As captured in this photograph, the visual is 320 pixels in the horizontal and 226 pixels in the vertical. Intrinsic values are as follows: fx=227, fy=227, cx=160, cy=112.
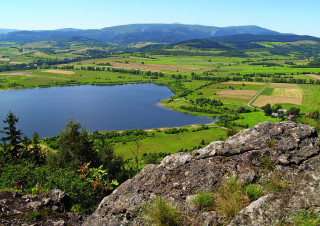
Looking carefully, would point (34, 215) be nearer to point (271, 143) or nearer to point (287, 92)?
point (271, 143)

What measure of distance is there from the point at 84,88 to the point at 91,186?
152 metres

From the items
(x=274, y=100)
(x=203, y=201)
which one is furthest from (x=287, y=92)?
(x=203, y=201)

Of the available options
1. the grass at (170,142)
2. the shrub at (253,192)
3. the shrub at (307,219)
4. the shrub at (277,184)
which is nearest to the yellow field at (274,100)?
the grass at (170,142)

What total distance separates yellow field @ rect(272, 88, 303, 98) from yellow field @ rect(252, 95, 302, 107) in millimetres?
6825

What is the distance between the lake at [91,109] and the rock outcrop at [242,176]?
7514cm

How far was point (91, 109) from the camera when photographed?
109m

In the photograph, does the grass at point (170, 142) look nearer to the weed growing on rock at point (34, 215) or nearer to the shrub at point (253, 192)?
the weed growing on rock at point (34, 215)

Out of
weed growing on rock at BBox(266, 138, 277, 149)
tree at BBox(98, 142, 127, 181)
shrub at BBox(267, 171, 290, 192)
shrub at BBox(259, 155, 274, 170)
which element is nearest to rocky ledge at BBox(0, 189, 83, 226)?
shrub at BBox(267, 171, 290, 192)

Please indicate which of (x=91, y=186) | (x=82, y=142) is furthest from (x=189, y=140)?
(x=91, y=186)

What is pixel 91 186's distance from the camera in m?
16.6

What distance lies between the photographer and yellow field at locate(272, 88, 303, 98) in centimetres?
11972

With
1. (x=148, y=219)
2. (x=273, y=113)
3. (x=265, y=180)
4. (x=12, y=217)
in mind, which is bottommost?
(x=273, y=113)

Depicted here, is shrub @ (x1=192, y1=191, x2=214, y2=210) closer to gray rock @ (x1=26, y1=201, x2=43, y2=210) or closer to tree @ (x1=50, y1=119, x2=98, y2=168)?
gray rock @ (x1=26, y1=201, x2=43, y2=210)

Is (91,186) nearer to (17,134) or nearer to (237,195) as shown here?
(237,195)
